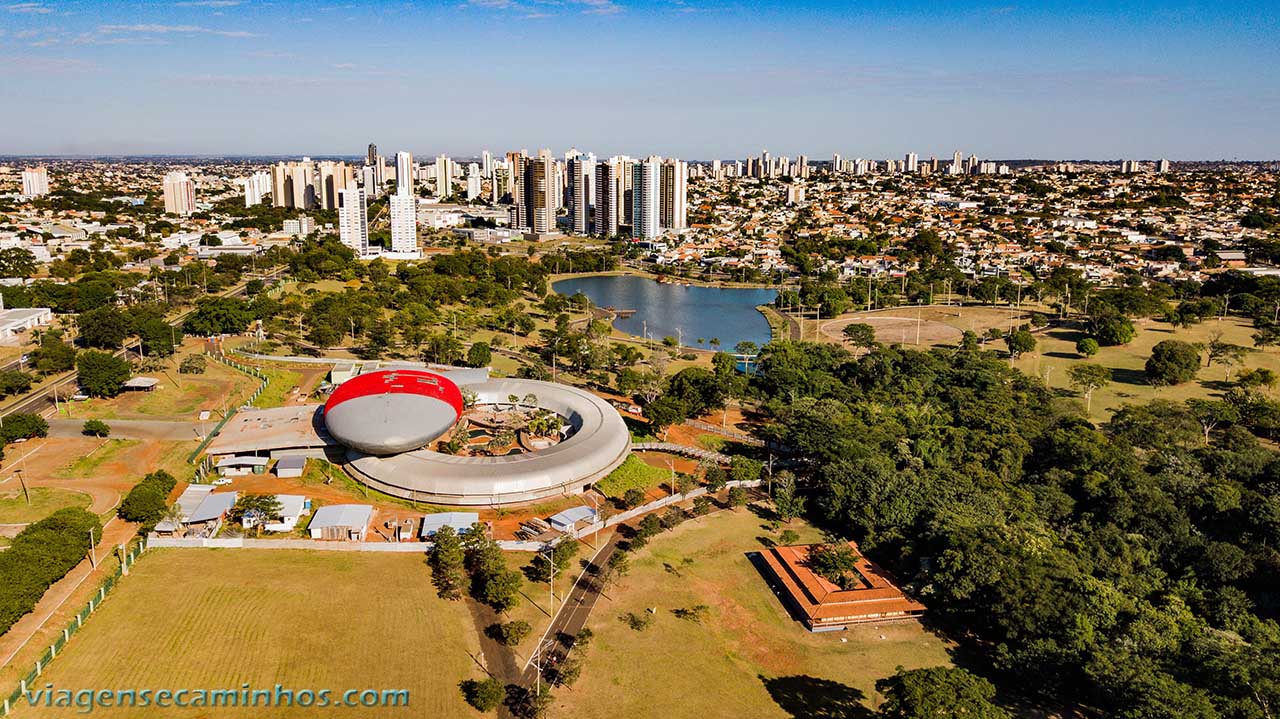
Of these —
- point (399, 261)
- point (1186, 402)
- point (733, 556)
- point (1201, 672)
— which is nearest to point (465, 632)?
point (733, 556)

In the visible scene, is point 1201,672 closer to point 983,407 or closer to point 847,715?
point 847,715

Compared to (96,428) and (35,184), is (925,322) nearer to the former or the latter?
(96,428)

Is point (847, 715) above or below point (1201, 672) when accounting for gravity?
below

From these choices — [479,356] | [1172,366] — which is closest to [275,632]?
[479,356]

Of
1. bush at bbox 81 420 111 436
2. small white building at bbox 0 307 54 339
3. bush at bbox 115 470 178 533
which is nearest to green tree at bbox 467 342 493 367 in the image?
bush at bbox 81 420 111 436

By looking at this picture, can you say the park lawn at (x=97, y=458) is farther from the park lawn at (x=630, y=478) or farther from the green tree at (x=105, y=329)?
the park lawn at (x=630, y=478)

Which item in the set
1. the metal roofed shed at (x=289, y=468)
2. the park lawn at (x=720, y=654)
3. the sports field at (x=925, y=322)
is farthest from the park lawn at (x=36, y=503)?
the sports field at (x=925, y=322)
